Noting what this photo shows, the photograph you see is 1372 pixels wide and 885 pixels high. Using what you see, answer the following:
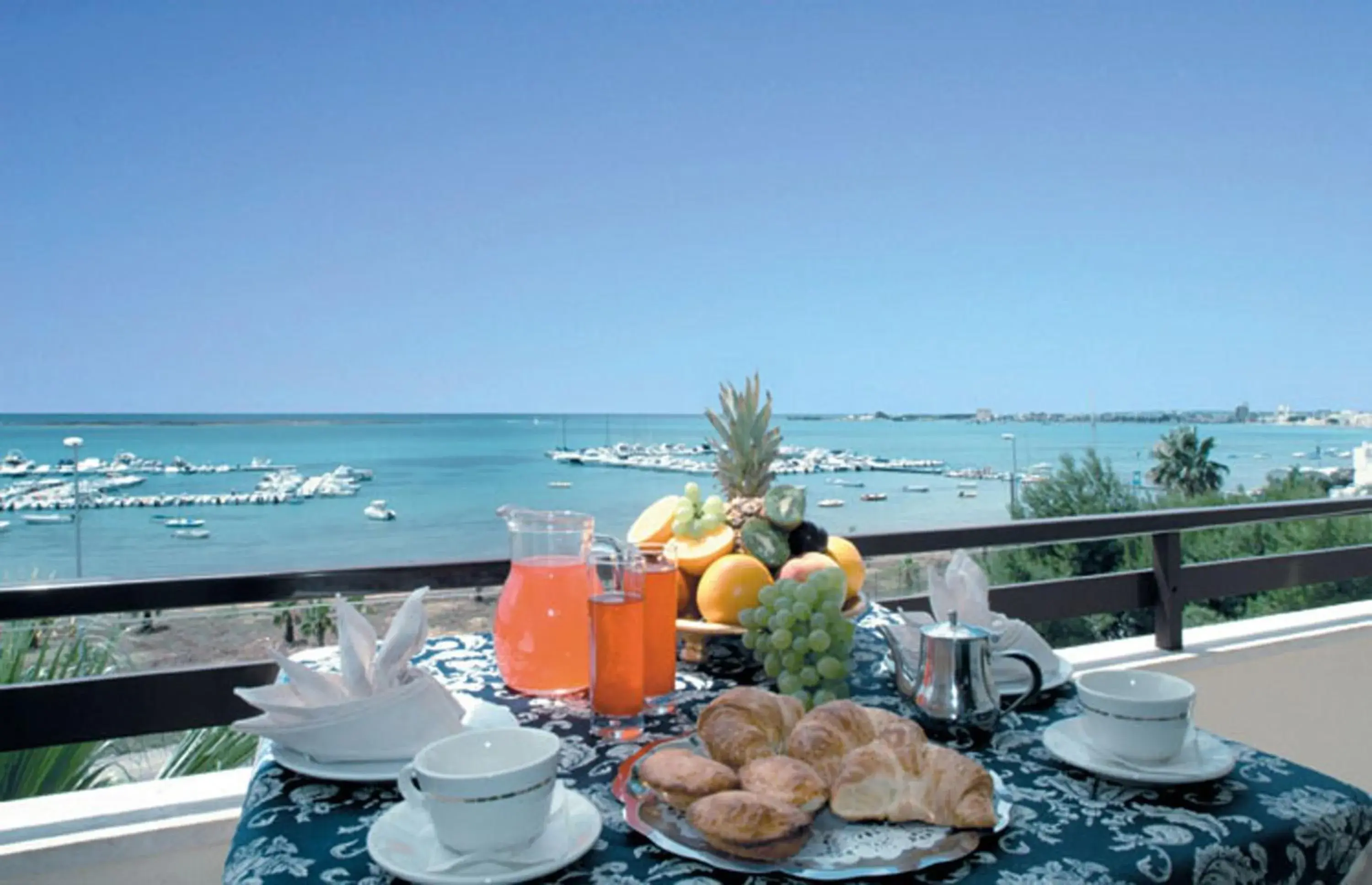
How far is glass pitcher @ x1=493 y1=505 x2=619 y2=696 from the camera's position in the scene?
997 mm

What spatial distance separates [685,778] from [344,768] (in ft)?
1.10

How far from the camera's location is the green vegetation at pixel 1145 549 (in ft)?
9.71

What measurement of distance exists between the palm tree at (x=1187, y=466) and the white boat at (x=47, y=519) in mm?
22676

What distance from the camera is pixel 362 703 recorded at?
0.76 metres

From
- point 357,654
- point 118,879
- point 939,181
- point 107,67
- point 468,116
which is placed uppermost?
point 107,67

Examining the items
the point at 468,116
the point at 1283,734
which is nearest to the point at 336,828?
the point at 1283,734

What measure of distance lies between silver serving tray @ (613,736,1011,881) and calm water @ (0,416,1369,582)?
44.5 feet

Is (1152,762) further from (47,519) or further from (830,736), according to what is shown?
(47,519)

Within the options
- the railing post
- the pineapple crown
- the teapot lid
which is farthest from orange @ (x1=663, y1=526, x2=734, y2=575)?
the railing post

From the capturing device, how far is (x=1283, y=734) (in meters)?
2.69

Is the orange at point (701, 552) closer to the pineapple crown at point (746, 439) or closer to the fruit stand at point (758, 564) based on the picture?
the fruit stand at point (758, 564)

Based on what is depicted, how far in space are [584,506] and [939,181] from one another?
1101cm

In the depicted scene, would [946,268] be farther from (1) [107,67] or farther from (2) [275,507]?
(1) [107,67]

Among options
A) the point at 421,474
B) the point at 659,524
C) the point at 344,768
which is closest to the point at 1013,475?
the point at 659,524
